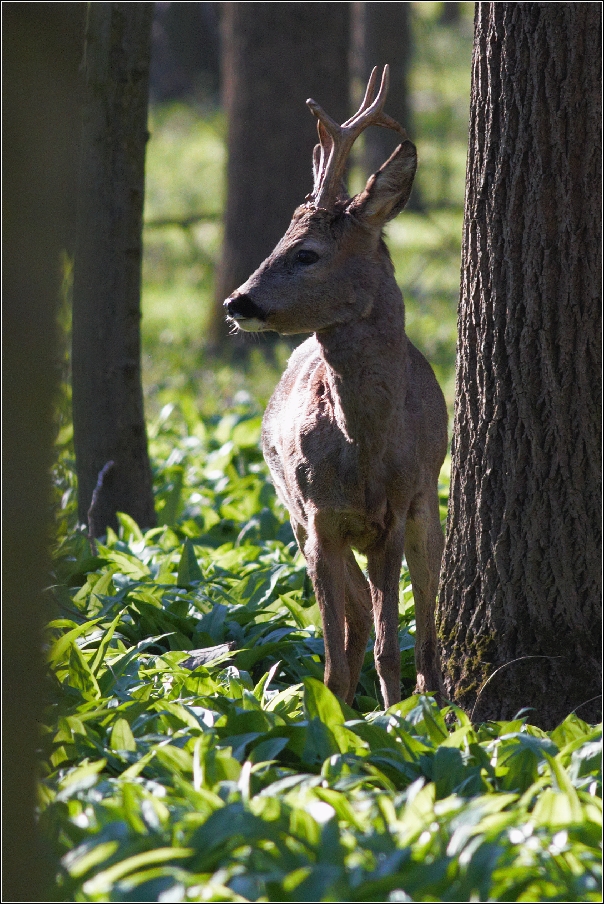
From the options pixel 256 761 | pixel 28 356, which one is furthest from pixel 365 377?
pixel 28 356

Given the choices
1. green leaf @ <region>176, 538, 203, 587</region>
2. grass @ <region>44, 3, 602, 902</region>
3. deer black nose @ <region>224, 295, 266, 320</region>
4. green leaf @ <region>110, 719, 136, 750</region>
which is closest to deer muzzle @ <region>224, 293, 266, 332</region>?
deer black nose @ <region>224, 295, 266, 320</region>

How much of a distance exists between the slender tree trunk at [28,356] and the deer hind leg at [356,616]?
88.5 inches

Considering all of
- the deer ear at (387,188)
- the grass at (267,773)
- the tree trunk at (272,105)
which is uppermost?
the tree trunk at (272,105)

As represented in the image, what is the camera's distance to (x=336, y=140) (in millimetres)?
4520

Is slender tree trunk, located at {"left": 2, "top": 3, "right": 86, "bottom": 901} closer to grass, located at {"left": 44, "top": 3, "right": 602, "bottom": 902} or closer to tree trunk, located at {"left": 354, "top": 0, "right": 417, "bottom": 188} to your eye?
grass, located at {"left": 44, "top": 3, "right": 602, "bottom": 902}

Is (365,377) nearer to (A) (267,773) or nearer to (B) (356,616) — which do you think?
(B) (356,616)

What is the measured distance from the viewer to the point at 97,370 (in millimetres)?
7148

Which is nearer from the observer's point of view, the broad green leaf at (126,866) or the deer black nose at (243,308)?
the broad green leaf at (126,866)

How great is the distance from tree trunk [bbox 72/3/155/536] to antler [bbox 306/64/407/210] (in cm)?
266

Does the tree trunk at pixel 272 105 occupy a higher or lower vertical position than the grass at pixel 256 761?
higher

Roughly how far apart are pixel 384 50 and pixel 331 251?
1472 cm

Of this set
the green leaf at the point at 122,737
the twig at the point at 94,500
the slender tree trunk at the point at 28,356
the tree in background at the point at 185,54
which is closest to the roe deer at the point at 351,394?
the green leaf at the point at 122,737

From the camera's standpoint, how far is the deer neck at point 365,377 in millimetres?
4527

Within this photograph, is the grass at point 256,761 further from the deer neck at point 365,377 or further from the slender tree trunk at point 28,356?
the deer neck at point 365,377
